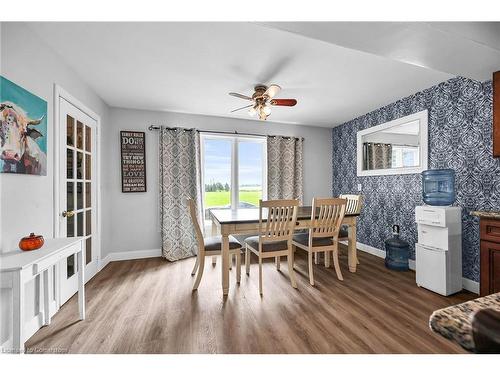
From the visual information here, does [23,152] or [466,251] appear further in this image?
[466,251]

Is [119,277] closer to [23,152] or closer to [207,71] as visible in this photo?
[23,152]

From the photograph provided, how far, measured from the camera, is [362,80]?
256 cm

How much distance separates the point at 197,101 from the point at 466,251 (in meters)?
3.78

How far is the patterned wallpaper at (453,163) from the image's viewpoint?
7.43 ft

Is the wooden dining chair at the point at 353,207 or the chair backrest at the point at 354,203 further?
the chair backrest at the point at 354,203

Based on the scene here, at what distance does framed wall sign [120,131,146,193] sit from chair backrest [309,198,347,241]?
8.64 ft

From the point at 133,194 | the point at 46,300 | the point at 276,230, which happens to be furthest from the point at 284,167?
the point at 46,300

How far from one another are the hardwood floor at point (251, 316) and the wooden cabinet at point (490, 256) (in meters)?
0.32

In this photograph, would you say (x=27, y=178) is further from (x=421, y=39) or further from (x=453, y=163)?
(x=453, y=163)

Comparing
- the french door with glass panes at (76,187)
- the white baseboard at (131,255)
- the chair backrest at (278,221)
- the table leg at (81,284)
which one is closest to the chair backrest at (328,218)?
the chair backrest at (278,221)

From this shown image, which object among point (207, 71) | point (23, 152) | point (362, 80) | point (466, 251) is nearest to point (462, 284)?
point (466, 251)

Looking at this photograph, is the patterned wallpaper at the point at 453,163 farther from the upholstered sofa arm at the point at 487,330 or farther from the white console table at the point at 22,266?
the white console table at the point at 22,266

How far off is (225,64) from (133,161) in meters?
2.17

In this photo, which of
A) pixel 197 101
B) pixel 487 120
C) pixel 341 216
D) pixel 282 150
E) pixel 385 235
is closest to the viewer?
pixel 487 120
